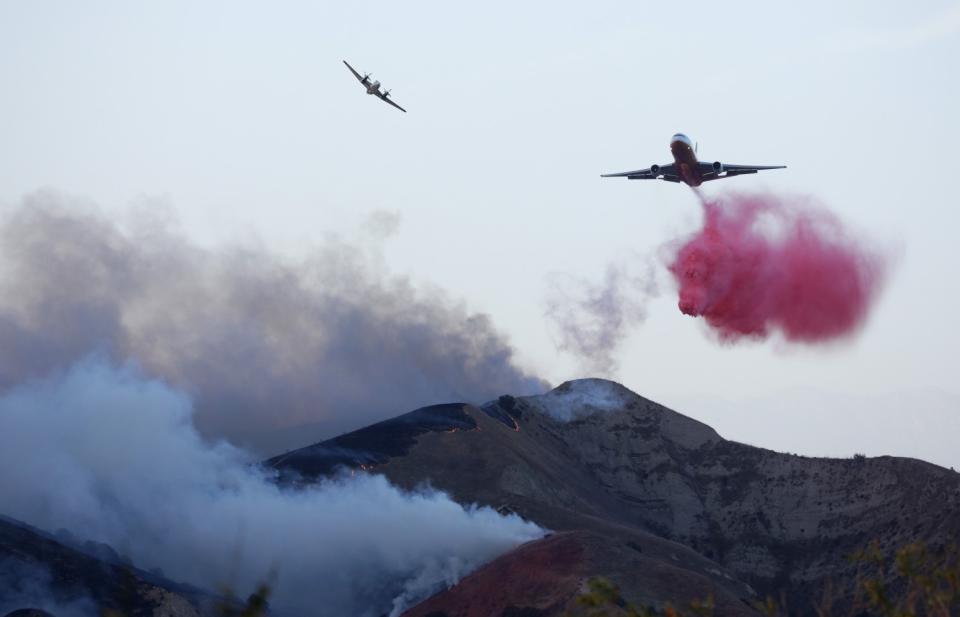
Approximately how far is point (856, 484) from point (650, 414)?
27.5 metres

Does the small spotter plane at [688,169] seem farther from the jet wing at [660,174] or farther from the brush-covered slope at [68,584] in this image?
the brush-covered slope at [68,584]

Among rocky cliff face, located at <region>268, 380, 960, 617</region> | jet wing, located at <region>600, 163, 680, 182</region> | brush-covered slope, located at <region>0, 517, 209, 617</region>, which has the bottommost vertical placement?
brush-covered slope, located at <region>0, 517, 209, 617</region>

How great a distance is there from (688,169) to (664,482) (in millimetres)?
56011

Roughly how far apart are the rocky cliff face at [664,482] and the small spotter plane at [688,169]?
91.3 feet

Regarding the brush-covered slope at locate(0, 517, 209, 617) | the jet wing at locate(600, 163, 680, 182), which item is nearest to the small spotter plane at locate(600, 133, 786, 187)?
the jet wing at locate(600, 163, 680, 182)

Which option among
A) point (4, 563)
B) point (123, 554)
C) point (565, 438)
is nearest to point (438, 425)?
point (565, 438)

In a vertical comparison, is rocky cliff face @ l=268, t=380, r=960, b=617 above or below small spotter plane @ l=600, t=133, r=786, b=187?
below

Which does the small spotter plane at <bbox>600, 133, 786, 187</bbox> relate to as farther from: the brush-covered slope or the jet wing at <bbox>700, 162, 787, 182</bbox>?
the brush-covered slope

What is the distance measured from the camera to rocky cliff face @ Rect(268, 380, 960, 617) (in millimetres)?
124562

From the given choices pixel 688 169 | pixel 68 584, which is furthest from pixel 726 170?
pixel 68 584

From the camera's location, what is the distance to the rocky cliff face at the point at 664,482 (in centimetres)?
12456

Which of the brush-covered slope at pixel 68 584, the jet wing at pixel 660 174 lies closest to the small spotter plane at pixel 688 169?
the jet wing at pixel 660 174

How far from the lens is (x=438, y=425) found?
13812 cm

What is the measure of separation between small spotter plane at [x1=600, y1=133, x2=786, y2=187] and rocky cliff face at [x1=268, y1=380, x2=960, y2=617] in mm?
27835
